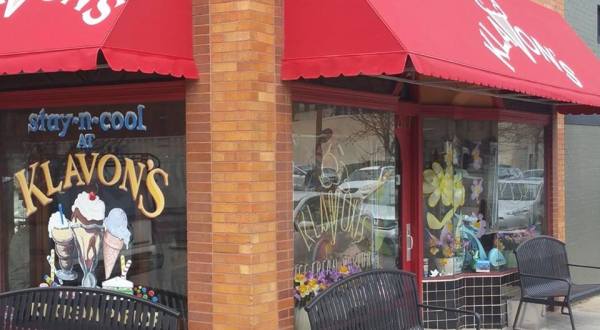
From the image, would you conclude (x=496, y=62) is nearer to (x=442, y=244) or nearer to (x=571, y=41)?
(x=442, y=244)

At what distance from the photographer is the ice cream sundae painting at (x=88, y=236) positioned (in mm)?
5391

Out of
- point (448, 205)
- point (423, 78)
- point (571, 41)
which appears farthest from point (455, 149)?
point (571, 41)

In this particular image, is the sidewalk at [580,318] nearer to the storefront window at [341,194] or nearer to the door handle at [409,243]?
the door handle at [409,243]

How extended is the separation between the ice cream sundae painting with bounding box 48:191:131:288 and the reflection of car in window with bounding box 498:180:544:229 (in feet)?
14.5

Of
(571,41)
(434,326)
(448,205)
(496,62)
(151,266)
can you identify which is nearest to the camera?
(151,266)

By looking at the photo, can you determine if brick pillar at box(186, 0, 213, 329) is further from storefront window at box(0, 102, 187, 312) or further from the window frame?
the window frame

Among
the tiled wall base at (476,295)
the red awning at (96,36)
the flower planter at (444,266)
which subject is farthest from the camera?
the flower planter at (444,266)

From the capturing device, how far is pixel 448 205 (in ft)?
24.0

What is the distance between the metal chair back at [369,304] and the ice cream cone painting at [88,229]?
187cm

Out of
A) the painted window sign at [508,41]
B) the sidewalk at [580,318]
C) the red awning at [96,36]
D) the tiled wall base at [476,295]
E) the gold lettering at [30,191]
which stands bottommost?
the sidewalk at [580,318]

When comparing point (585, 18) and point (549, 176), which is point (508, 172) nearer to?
point (549, 176)

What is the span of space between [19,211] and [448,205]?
411cm

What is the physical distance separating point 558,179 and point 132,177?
5.71 m

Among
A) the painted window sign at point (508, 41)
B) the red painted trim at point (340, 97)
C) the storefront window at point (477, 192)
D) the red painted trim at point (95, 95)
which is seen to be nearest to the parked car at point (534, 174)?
the storefront window at point (477, 192)
